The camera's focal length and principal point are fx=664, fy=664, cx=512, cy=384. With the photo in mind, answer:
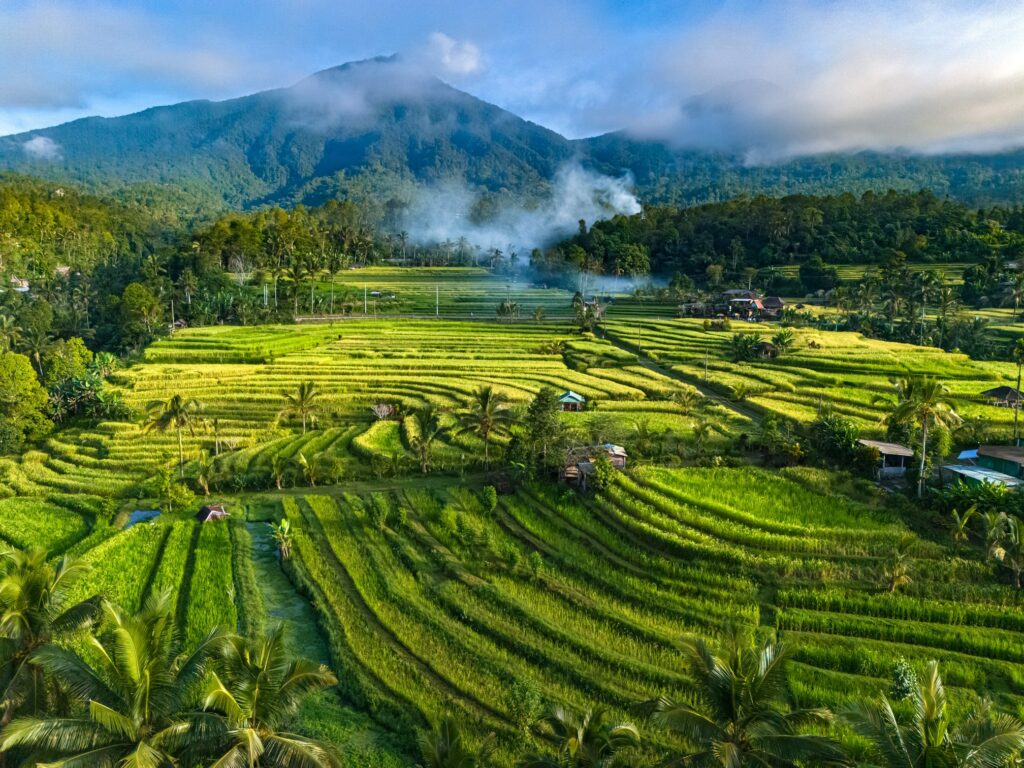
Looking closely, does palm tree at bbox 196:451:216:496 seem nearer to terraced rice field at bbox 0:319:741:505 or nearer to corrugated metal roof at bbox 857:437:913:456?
terraced rice field at bbox 0:319:741:505

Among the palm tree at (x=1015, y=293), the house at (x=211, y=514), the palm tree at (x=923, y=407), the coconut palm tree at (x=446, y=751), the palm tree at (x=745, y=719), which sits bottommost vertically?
the house at (x=211, y=514)

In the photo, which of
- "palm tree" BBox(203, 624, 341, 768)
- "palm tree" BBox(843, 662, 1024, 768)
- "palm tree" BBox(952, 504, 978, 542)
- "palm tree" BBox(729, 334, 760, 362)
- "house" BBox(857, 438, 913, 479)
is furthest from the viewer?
"palm tree" BBox(729, 334, 760, 362)

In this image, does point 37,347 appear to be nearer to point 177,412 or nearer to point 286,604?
point 177,412


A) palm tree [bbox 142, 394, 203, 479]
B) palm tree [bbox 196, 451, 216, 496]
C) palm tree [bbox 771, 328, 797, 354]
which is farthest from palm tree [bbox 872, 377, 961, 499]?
palm tree [bbox 142, 394, 203, 479]

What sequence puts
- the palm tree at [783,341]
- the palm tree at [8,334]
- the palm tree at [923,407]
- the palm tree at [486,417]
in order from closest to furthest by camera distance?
the palm tree at [923,407]
the palm tree at [486,417]
the palm tree at [783,341]
the palm tree at [8,334]

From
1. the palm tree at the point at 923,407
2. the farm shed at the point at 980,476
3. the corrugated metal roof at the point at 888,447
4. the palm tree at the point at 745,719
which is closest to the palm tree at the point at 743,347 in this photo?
the corrugated metal roof at the point at 888,447

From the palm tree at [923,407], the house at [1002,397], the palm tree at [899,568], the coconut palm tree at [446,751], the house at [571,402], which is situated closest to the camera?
the coconut palm tree at [446,751]

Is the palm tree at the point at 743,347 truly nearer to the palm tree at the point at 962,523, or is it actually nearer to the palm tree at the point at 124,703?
the palm tree at the point at 962,523

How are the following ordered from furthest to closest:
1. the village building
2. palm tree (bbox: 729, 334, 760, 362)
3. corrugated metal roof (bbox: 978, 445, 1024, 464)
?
palm tree (bbox: 729, 334, 760, 362) < corrugated metal roof (bbox: 978, 445, 1024, 464) < the village building
